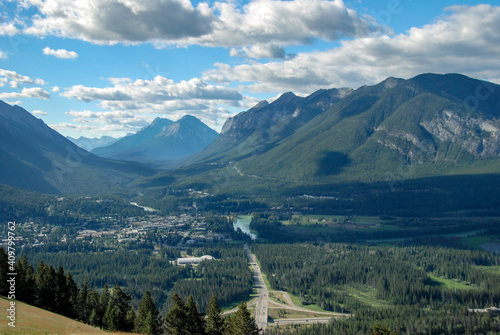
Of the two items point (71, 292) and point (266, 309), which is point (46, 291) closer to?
point (71, 292)

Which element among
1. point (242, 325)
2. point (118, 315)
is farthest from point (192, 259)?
point (242, 325)

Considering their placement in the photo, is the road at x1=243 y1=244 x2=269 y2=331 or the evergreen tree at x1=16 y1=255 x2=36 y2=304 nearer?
the evergreen tree at x1=16 y1=255 x2=36 y2=304

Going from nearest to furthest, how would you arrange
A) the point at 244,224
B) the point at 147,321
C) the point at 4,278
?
the point at 4,278 < the point at 147,321 < the point at 244,224

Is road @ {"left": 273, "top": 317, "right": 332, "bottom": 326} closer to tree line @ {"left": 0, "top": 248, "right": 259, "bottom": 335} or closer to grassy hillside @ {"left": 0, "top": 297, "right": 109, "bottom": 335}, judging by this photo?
tree line @ {"left": 0, "top": 248, "right": 259, "bottom": 335}

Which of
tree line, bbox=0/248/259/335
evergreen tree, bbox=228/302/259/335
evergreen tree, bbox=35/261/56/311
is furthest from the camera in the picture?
evergreen tree, bbox=35/261/56/311

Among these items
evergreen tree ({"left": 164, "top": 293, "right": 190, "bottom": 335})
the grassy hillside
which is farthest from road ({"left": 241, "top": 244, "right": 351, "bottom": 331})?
the grassy hillside

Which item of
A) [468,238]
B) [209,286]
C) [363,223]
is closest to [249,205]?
[363,223]

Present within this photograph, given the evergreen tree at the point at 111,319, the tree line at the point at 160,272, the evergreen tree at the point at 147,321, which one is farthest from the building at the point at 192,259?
the evergreen tree at the point at 111,319
